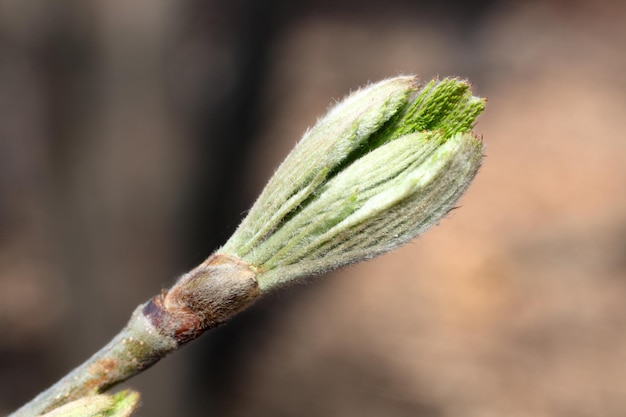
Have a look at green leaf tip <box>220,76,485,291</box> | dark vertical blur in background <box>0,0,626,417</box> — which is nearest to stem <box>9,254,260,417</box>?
green leaf tip <box>220,76,485,291</box>

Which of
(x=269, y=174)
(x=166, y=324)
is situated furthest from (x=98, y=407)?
(x=269, y=174)

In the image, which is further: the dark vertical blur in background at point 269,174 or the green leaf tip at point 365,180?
the dark vertical blur in background at point 269,174

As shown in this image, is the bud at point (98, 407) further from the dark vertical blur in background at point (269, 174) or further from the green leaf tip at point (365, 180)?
the dark vertical blur in background at point (269, 174)

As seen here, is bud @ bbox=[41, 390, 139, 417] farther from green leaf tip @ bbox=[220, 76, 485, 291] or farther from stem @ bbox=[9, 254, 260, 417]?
green leaf tip @ bbox=[220, 76, 485, 291]

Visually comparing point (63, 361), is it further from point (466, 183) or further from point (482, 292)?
point (466, 183)

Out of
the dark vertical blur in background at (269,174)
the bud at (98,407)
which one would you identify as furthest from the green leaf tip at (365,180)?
Answer: the dark vertical blur in background at (269,174)

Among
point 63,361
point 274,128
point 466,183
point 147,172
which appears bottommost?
point 466,183

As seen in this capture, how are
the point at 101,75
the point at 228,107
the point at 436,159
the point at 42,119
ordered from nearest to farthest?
the point at 436,159
the point at 101,75
the point at 42,119
the point at 228,107

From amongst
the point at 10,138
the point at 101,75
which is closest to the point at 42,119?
the point at 101,75
